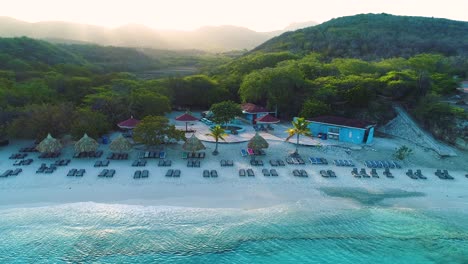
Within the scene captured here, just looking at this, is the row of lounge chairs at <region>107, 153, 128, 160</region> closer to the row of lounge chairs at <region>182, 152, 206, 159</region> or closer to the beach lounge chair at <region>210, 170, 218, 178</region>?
the row of lounge chairs at <region>182, 152, 206, 159</region>

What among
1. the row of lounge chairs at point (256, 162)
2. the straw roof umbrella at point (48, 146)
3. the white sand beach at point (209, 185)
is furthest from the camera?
the row of lounge chairs at point (256, 162)

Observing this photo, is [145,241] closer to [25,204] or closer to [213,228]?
[213,228]

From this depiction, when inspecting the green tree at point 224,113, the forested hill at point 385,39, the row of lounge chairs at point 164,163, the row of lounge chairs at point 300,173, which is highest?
the forested hill at point 385,39

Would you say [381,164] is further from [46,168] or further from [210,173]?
[46,168]

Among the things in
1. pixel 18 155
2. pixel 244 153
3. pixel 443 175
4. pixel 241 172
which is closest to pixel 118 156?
Answer: pixel 18 155

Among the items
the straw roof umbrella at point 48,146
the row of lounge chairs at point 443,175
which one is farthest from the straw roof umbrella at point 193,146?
the row of lounge chairs at point 443,175

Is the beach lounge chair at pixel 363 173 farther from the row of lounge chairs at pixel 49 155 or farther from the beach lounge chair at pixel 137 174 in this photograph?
the row of lounge chairs at pixel 49 155
